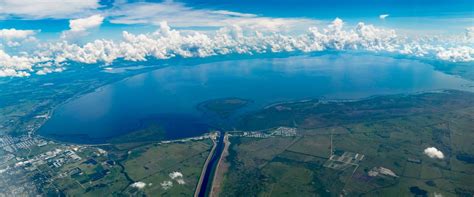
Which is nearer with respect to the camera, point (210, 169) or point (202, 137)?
point (210, 169)

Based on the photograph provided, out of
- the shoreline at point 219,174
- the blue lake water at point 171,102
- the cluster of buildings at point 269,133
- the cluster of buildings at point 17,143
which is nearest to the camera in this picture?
the shoreline at point 219,174

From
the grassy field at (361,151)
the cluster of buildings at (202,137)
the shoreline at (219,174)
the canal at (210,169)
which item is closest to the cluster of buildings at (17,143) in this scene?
the cluster of buildings at (202,137)

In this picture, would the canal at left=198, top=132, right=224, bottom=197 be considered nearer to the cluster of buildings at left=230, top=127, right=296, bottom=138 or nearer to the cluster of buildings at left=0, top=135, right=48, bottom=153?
the cluster of buildings at left=230, top=127, right=296, bottom=138

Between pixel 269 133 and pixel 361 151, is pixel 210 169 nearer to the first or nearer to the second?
pixel 269 133

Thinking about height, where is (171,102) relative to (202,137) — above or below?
below

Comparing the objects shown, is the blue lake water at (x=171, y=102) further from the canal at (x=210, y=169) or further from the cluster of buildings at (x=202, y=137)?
the canal at (x=210, y=169)

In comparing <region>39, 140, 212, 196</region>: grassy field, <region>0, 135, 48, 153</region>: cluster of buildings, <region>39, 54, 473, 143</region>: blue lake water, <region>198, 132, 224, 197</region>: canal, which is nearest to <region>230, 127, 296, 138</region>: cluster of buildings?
<region>198, 132, 224, 197</region>: canal

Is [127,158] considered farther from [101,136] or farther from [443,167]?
[443,167]

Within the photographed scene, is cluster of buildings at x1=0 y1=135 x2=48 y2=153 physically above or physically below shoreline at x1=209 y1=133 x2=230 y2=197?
below

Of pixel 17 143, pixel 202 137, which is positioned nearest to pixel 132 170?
pixel 202 137
